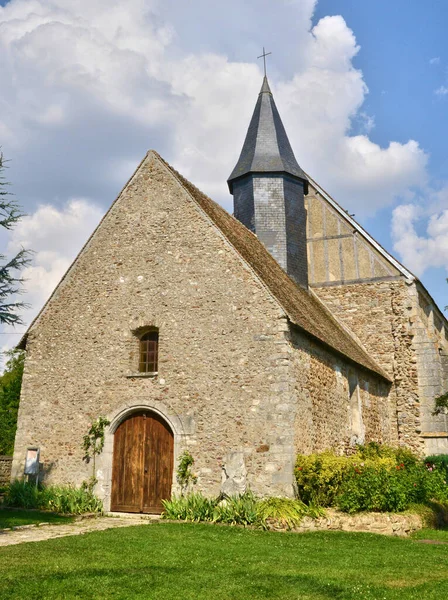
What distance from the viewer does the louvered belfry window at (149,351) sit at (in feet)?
43.2

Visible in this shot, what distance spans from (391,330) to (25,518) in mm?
11911

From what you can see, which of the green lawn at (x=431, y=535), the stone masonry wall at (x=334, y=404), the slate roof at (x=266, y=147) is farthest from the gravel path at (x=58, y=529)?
the slate roof at (x=266, y=147)

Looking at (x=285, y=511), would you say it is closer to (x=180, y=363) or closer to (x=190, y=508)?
(x=190, y=508)

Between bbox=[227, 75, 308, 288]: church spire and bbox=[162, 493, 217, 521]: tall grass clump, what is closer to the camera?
bbox=[162, 493, 217, 521]: tall grass clump

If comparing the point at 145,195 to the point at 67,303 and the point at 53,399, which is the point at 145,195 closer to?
the point at 67,303

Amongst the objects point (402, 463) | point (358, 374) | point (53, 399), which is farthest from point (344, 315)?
point (53, 399)

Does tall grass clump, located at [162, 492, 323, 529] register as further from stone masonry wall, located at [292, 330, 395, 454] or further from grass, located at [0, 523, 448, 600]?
stone masonry wall, located at [292, 330, 395, 454]

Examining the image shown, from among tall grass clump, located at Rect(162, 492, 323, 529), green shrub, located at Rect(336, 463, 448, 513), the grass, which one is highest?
green shrub, located at Rect(336, 463, 448, 513)

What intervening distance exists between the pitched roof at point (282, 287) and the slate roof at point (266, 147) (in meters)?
2.12

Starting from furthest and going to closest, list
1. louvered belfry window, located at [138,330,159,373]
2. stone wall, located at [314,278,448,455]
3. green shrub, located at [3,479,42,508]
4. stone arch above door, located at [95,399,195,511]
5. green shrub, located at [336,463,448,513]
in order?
stone wall, located at [314,278,448,455] < louvered belfry window, located at [138,330,159,373] < green shrub, located at [3,479,42,508] < stone arch above door, located at [95,399,195,511] < green shrub, located at [336,463,448,513]

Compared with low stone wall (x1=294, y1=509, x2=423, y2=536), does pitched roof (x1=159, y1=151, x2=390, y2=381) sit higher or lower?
higher

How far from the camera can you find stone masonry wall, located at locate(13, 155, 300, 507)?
11.5m

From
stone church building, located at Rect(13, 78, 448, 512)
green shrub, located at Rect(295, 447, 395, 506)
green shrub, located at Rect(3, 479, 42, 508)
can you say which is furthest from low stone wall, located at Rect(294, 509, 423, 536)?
green shrub, located at Rect(3, 479, 42, 508)

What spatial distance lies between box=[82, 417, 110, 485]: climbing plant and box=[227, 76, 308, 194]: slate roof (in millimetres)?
9036
